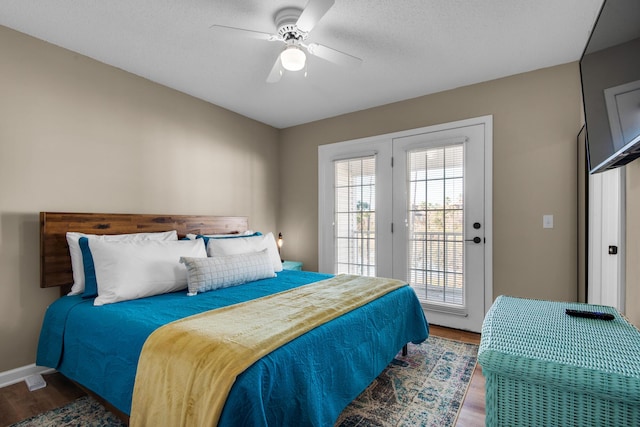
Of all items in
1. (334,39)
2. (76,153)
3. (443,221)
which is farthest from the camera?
(443,221)

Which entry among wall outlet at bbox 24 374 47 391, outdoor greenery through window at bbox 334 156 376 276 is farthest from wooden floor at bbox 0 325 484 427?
outdoor greenery through window at bbox 334 156 376 276

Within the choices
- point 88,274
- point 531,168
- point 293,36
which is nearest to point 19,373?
point 88,274

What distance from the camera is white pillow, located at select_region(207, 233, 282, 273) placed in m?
2.85

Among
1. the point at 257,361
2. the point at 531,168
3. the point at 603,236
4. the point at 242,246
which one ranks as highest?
the point at 531,168

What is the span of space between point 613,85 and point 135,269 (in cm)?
270

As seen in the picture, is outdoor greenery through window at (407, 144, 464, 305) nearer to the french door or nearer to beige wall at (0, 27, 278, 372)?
the french door

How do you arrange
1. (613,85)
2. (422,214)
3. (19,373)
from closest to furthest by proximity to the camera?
(613,85)
(19,373)
(422,214)

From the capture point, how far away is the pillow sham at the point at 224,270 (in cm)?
231

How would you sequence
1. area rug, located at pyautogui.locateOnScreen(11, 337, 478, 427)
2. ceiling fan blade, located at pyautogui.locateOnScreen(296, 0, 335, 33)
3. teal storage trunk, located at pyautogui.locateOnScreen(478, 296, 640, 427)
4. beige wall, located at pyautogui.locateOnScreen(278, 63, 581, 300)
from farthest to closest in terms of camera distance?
beige wall, located at pyautogui.locateOnScreen(278, 63, 581, 300) < area rug, located at pyautogui.locateOnScreen(11, 337, 478, 427) < ceiling fan blade, located at pyautogui.locateOnScreen(296, 0, 335, 33) < teal storage trunk, located at pyautogui.locateOnScreen(478, 296, 640, 427)

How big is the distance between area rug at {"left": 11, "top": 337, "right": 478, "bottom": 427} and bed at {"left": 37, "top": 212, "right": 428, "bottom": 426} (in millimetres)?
185

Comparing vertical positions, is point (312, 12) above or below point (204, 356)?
above

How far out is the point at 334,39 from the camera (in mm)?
2379

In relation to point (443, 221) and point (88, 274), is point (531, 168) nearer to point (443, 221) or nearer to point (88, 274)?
point (443, 221)

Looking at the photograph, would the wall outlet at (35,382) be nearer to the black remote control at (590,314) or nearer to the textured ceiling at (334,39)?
the textured ceiling at (334,39)
